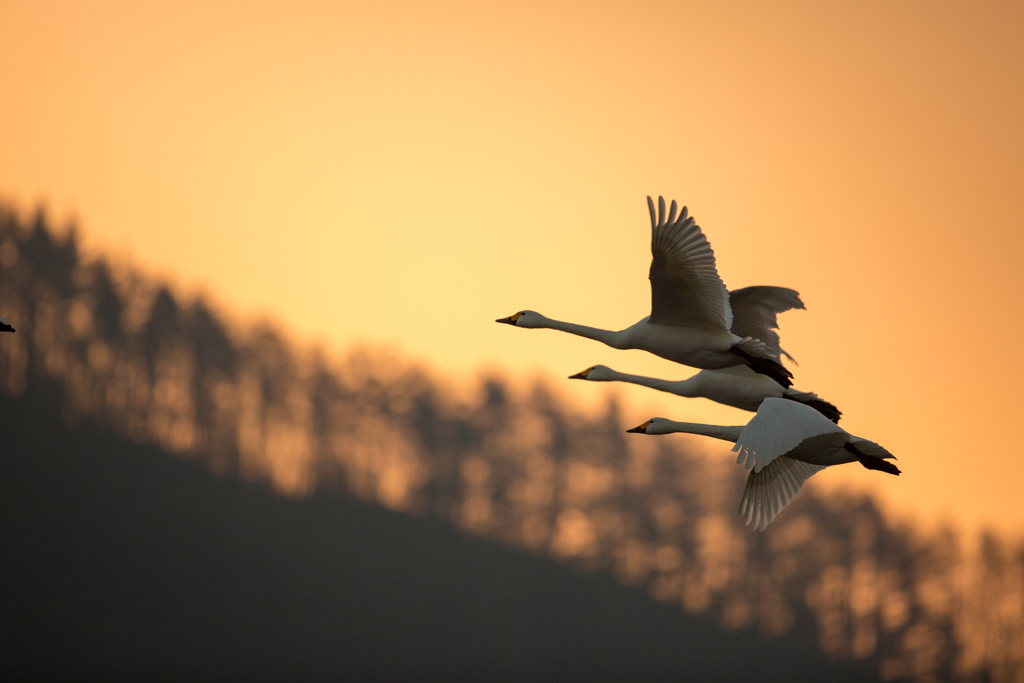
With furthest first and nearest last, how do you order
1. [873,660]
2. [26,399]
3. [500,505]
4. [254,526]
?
[873,660]
[500,505]
[254,526]
[26,399]

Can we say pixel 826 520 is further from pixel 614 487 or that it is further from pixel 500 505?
pixel 500 505

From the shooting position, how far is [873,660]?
166 feet

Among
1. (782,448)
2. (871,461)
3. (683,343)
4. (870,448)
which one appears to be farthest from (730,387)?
(782,448)

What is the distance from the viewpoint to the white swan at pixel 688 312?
1162 centimetres

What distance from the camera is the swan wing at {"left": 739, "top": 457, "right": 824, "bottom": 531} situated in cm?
1087

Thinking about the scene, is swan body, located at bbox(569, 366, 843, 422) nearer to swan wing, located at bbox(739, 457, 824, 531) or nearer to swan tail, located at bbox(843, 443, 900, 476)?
swan wing, located at bbox(739, 457, 824, 531)

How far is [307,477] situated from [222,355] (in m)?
6.45

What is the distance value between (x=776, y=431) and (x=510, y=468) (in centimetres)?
3891

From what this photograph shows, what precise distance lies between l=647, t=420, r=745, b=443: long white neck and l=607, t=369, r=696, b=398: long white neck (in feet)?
3.88

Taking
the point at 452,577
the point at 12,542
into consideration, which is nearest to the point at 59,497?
the point at 12,542

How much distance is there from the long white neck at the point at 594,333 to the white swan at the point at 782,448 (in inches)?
42.4

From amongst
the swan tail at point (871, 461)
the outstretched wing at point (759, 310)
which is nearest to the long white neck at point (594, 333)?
the outstretched wing at point (759, 310)

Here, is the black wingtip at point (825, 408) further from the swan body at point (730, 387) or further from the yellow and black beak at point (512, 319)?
the yellow and black beak at point (512, 319)

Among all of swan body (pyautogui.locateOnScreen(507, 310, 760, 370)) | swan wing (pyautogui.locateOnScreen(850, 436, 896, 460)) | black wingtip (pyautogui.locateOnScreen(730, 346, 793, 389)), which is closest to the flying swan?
black wingtip (pyautogui.locateOnScreen(730, 346, 793, 389))
